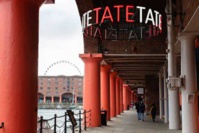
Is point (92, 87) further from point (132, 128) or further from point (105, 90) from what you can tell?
point (105, 90)

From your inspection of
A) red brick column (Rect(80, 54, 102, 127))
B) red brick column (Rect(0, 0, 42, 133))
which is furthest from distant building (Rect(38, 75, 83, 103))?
red brick column (Rect(0, 0, 42, 133))

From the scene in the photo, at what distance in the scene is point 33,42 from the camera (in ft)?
15.9

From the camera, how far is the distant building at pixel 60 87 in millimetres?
106062

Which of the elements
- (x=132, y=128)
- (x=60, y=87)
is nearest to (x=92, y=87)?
(x=132, y=128)

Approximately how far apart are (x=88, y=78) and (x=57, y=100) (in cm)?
9677

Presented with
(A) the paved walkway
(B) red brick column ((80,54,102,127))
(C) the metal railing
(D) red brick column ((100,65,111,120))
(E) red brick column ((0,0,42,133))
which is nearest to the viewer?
(E) red brick column ((0,0,42,133))

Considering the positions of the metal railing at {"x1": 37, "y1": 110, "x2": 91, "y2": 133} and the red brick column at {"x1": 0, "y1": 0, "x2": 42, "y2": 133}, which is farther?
the metal railing at {"x1": 37, "y1": 110, "x2": 91, "y2": 133}

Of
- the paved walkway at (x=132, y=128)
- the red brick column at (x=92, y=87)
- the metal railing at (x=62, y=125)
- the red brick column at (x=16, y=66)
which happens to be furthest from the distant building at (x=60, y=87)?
the red brick column at (x=16, y=66)

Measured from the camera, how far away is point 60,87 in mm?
108562

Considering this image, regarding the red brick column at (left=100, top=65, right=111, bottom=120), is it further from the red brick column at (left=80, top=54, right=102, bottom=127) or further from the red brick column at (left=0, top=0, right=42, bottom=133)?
the red brick column at (left=0, top=0, right=42, bottom=133)

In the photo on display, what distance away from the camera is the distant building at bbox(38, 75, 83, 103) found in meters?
106

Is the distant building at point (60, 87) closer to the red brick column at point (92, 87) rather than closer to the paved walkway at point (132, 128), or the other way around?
the paved walkway at point (132, 128)

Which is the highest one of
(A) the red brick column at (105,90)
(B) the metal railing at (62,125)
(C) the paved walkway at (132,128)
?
(A) the red brick column at (105,90)

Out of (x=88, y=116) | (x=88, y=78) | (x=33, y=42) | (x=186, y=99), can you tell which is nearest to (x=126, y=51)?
(x=88, y=78)
